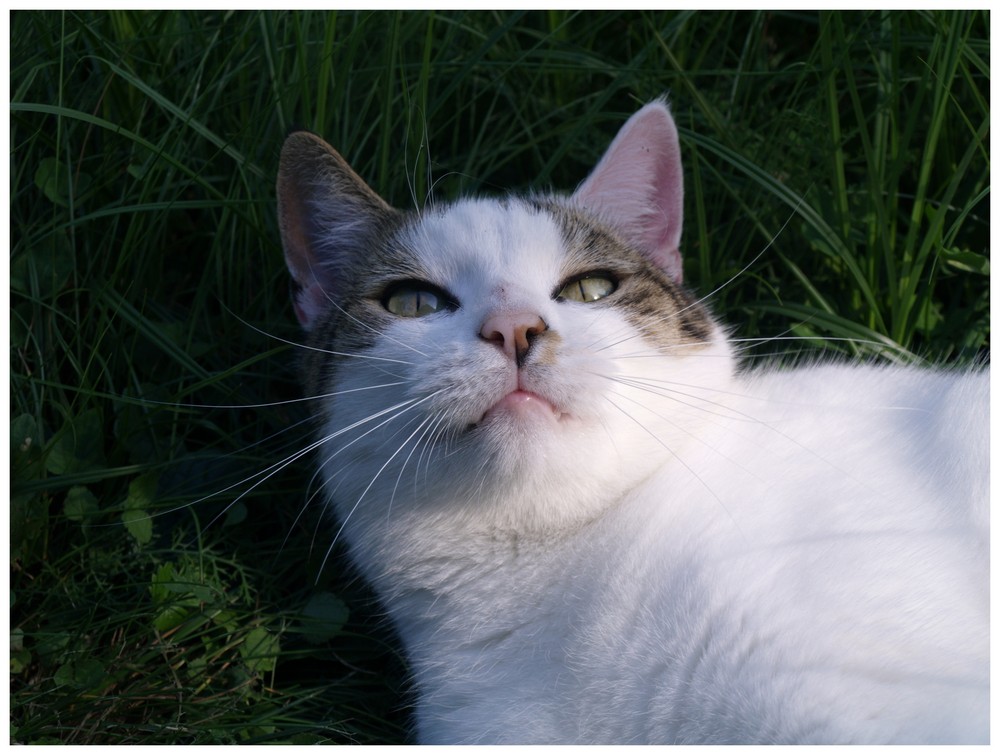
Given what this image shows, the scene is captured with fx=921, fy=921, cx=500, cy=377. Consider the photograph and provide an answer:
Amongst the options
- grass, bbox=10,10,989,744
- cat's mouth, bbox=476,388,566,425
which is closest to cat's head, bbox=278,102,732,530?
cat's mouth, bbox=476,388,566,425

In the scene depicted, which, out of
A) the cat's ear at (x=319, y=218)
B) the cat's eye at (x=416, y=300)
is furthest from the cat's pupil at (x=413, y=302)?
the cat's ear at (x=319, y=218)

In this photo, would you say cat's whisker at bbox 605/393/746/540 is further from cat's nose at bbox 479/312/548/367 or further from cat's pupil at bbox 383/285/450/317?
cat's pupil at bbox 383/285/450/317

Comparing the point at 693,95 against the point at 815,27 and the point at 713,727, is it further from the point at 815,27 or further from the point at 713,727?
the point at 713,727

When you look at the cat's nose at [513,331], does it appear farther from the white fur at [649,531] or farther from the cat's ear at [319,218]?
the cat's ear at [319,218]

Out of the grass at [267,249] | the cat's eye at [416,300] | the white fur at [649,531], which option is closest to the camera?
the white fur at [649,531]

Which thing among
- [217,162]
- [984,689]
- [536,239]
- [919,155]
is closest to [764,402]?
[536,239]
